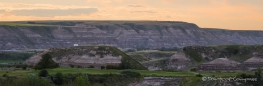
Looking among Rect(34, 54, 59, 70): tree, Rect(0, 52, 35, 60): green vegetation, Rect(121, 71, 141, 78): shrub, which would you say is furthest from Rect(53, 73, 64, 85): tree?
Rect(0, 52, 35, 60): green vegetation

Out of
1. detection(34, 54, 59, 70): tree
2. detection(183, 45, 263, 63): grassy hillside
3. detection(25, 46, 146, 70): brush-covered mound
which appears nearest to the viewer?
detection(34, 54, 59, 70): tree

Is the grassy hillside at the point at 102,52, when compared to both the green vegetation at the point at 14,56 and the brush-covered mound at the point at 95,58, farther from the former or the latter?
the green vegetation at the point at 14,56

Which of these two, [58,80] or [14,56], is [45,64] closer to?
[58,80]

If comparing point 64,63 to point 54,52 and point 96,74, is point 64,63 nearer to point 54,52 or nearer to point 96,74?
point 54,52

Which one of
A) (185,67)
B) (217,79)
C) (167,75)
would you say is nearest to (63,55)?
(185,67)

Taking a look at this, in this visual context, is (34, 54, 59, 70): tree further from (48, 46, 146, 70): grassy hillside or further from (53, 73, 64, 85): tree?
(53, 73, 64, 85): tree

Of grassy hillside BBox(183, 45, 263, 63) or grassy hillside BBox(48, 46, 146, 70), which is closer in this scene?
grassy hillside BBox(48, 46, 146, 70)

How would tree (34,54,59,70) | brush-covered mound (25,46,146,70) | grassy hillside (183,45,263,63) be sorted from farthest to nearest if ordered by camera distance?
grassy hillside (183,45,263,63) → brush-covered mound (25,46,146,70) → tree (34,54,59,70)

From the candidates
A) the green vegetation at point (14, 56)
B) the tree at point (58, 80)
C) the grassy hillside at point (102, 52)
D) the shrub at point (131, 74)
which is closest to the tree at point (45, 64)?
the grassy hillside at point (102, 52)

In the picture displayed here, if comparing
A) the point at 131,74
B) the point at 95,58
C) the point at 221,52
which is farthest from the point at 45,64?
the point at 221,52

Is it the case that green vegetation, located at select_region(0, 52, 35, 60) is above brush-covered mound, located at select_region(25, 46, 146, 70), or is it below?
below

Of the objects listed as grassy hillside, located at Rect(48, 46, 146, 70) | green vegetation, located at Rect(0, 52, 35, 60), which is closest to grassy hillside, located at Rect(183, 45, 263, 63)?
grassy hillside, located at Rect(48, 46, 146, 70)
